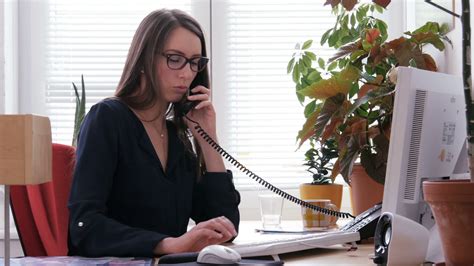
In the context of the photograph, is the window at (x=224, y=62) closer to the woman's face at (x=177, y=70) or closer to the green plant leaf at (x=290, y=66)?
the green plant leaf at (x=290, y=66)

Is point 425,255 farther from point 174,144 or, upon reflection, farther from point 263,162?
point 263,162

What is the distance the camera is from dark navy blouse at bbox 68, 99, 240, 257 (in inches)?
72.0

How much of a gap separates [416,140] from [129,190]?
88cm

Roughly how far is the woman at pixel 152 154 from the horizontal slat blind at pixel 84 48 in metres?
1.23

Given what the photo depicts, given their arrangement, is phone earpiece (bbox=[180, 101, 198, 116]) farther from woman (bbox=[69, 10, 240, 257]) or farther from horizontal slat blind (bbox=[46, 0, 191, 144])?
horizontal slat blind (bbox=[46, 0, 191, 144])

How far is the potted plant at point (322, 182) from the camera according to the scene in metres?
2.50

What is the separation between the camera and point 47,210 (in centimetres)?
210

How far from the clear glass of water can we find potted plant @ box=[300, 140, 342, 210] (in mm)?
256

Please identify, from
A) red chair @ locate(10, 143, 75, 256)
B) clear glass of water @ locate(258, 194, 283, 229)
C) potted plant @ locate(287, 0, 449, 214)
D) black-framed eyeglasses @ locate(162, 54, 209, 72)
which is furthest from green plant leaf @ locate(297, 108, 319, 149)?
red chair @ locate(10, 143, 75, 256)

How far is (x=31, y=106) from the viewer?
3443 millimetres

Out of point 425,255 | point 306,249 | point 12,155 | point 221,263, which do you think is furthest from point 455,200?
point 12,155

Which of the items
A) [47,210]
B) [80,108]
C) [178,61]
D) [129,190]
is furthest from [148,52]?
[80,108]

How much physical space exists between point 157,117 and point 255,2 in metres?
1.40

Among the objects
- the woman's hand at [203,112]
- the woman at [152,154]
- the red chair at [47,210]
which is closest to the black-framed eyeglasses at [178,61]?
the woman at [152,154]
